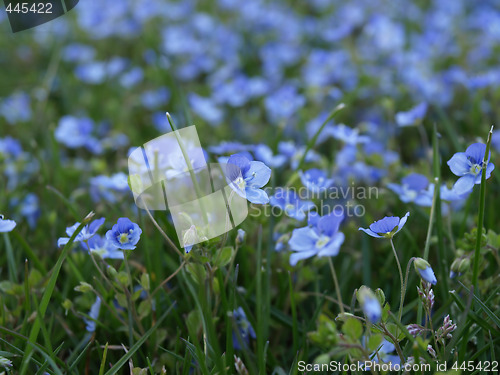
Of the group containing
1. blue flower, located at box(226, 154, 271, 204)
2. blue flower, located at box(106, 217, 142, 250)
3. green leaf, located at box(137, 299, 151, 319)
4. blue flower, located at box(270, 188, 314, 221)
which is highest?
blue flower, located at box(226, 154, 271, 204)

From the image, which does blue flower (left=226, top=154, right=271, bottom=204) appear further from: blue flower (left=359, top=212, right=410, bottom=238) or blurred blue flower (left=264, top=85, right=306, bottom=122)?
blurred blue flower (left=264, top=85, right=306, bottom=122)

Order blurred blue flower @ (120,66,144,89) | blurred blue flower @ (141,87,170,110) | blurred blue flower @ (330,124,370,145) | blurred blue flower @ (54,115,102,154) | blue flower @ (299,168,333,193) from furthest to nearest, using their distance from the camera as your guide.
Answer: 1. blurred blue flower @ (120,66,144,89)
2. blurred blue flower @ (141,87,170,110)
3. blurred blue flower @ (54,115,102,154)
4. blurred blue flower @ (330,124,370,145)
5. blue flower @ (299,168,333,193)

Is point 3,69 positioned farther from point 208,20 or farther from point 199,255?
point 199,255

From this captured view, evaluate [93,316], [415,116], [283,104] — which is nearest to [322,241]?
[93,316]

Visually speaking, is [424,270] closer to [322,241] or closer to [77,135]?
[322,241]

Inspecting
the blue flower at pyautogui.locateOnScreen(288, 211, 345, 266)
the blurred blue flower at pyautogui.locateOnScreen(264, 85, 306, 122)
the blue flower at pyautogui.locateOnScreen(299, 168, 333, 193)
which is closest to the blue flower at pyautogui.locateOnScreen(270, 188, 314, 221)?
the blue flower at pyautogui.locateOnScreen(299, 168, 333, 193)

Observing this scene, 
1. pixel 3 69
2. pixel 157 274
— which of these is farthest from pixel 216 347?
pixel 3 69
